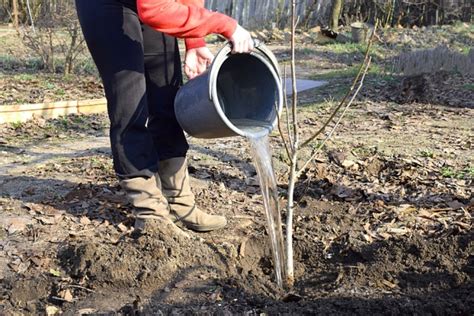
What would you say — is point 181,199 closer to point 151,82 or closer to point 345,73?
point 151,82

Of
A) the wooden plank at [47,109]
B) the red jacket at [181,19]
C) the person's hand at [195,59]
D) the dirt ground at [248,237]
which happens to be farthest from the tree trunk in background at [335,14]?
the red jacket at [181,19]

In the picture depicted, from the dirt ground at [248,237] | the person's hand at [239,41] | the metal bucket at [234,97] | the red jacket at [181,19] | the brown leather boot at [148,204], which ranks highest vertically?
the red jacket at [181,19]

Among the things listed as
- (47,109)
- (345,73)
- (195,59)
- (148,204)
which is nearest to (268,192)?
(148,204)

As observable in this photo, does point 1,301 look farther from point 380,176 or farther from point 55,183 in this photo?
point 380,176

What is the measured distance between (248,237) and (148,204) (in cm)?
57

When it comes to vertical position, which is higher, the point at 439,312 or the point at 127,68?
the point at 127,68

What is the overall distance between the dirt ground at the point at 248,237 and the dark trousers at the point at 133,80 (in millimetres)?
457

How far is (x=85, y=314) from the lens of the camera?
2887 millimetres

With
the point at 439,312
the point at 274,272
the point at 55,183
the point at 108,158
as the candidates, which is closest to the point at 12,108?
the point at 108,158

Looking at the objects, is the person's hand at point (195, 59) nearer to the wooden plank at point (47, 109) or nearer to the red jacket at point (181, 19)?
the red jacket at point (181, 19)

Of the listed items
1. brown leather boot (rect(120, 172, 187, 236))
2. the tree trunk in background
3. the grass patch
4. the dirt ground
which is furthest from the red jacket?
the tree trunk in background

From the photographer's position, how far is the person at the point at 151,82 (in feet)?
9.96

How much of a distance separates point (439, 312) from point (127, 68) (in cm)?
179

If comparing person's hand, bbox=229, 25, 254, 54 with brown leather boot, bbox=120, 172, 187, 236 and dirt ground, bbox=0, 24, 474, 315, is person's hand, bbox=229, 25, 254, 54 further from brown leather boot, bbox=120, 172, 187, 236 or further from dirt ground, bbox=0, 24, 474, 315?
dirt ground, bbox=0, 24, 474, 315
